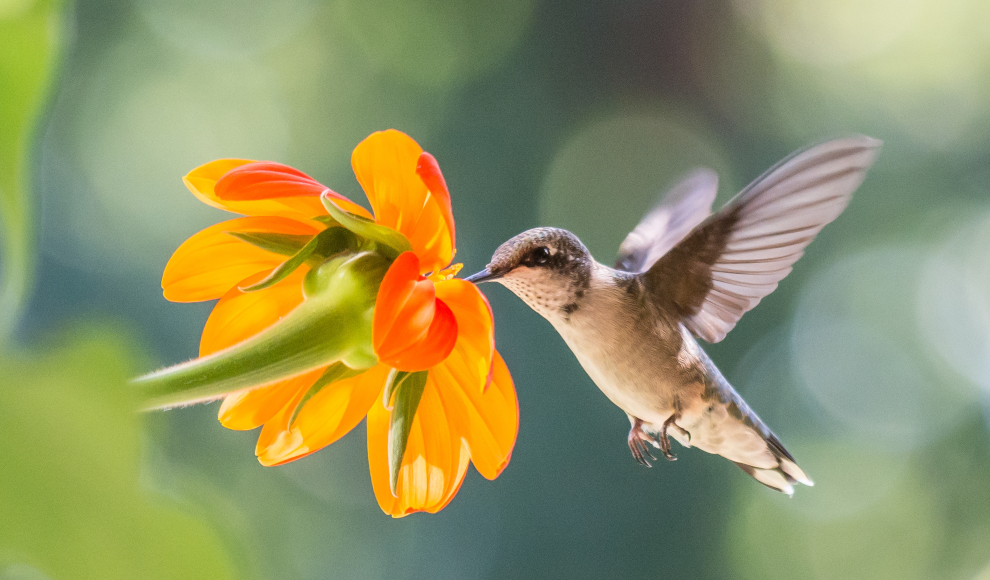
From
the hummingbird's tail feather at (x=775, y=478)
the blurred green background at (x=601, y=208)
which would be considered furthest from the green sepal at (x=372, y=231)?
the blurred green background at (x=601, y=208)

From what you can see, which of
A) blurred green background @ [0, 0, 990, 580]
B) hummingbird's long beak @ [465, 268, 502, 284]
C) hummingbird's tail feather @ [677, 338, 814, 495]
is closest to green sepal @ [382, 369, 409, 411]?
hummingbird's long beak @ [465, 268, 502, 284]

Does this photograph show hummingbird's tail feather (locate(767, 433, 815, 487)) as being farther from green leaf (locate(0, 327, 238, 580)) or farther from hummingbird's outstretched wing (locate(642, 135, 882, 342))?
green leaf (locate(0, 327, 238, 580))

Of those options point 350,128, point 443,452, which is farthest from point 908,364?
point 443,452

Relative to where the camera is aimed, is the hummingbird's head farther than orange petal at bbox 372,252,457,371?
Yes

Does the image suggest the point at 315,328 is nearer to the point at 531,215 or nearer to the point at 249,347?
the point at 249,347

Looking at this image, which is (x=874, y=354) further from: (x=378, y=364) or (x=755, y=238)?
(x=378, y=364)

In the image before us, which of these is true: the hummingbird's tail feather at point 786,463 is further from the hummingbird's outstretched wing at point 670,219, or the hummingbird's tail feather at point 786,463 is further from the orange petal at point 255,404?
the orange petal at point 255,404
